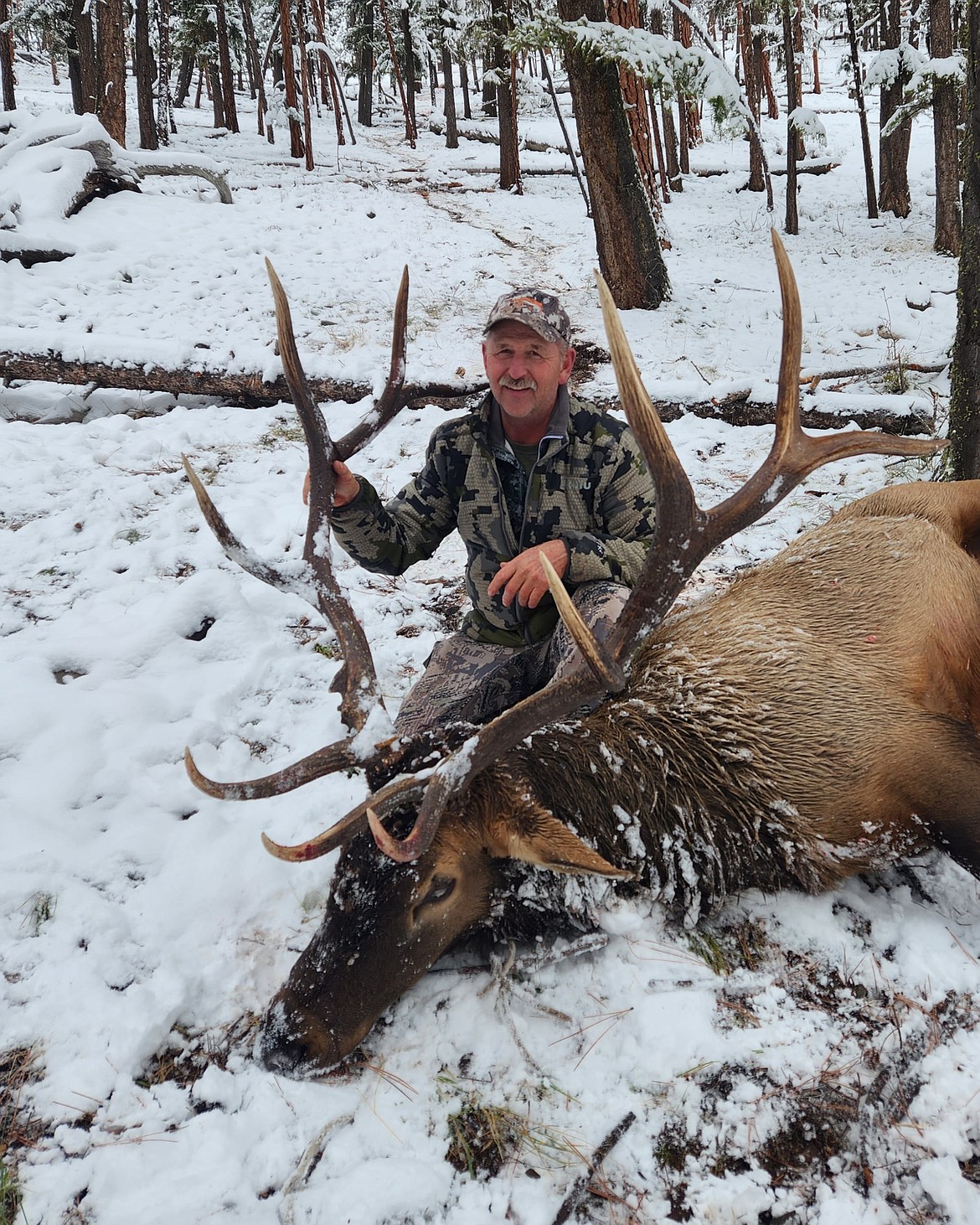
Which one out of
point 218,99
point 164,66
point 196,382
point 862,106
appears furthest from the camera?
point 218,99

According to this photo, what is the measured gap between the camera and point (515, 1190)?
1793 millimetres

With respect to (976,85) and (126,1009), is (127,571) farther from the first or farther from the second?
(976,85)

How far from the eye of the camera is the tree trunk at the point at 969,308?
3430 millimetres

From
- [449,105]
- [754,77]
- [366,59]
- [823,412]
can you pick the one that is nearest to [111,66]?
[754,77]

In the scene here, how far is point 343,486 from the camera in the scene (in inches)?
108

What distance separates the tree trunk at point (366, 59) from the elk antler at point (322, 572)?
30.0 metres

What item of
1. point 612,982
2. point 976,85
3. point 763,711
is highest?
point 976,85

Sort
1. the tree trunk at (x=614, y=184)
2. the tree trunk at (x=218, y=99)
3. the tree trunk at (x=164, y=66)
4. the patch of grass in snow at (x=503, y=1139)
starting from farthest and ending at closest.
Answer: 1. the tree trunk at (x=218, y=99)
2. the tree trunk at (x=164, y=66)
3. the tree trunk at (x=614, y=184)
4. the patch of grass in snow at (x=503, y=1139)

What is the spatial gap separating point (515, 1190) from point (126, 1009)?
116cm

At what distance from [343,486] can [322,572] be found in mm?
451

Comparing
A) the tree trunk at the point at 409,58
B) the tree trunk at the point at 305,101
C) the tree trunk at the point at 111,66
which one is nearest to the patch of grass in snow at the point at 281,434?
the tree trunk at the point at 111,66

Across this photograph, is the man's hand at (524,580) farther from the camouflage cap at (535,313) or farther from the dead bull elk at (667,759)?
the camouflage cap at (535,313)

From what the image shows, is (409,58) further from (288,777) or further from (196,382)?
(288,777)

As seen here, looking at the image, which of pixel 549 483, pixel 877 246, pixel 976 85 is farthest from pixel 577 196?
pixel 549 483
